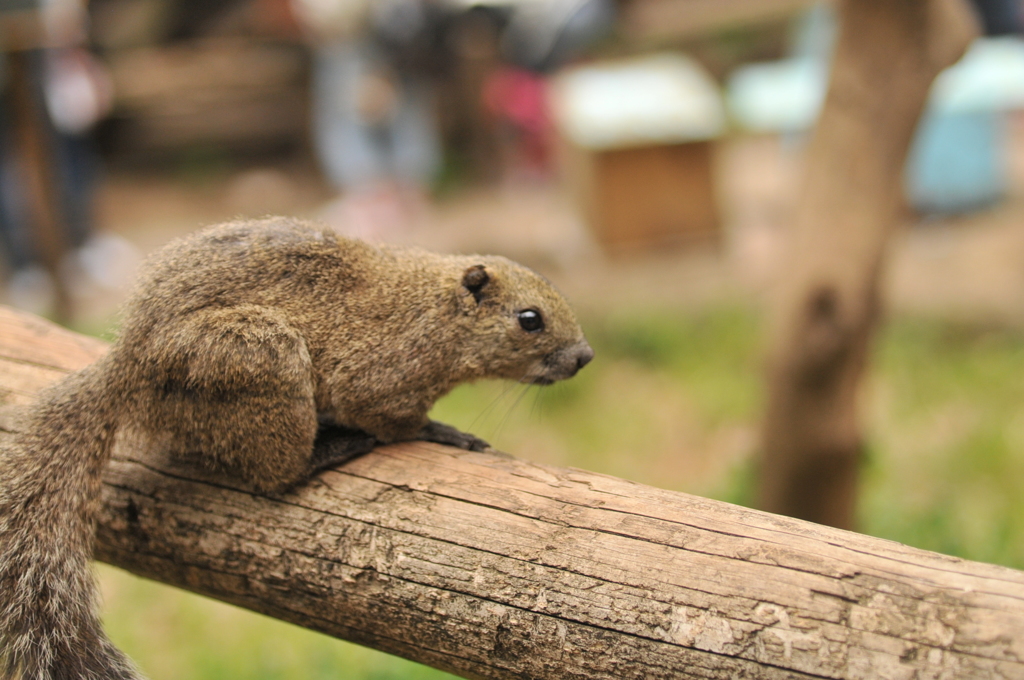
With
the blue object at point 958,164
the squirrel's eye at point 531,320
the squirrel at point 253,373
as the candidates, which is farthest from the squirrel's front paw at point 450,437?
the blue object at point 958,164

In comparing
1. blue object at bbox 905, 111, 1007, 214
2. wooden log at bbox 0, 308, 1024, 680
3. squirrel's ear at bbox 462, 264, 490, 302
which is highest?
blue object at bbox 905, 111, 1007, 214

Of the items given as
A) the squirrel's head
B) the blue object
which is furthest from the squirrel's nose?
the blue object

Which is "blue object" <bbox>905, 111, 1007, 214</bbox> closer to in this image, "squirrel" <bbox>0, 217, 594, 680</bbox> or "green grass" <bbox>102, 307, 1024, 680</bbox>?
"green grass" <bbox>102, 307, 1024, 680</bbox>

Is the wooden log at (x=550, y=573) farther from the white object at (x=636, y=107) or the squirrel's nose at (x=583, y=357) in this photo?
the white object at (x=636, y=107)

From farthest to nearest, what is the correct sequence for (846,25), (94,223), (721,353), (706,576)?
1. (94,223)
2. (721,353)
3. (846,25)
4. (706,576)

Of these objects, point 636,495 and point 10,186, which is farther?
point 10,186

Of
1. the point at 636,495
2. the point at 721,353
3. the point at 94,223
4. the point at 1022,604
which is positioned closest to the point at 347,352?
the point at 636,495

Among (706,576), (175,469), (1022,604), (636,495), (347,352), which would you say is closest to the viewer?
(1022,604)

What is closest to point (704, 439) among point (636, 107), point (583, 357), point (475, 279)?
point (583, 357)

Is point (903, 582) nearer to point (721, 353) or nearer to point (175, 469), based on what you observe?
point (175, 469)
